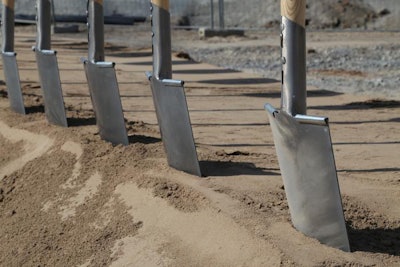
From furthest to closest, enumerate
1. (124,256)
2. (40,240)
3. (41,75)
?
(41,75) → (40,240) → (124,256)

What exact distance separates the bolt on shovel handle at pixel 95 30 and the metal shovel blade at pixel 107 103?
21cm

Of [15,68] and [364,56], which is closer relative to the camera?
[15,68]

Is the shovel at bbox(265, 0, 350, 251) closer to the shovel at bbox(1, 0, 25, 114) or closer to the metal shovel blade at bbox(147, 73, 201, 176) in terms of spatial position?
the metal shovel blade at bbox(147, 73, 201, 176)

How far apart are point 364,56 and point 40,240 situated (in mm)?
10320

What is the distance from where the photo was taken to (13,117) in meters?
8.20

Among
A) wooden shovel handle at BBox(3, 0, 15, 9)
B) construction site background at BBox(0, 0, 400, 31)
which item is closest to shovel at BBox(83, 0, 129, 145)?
wooden shovel handle at BBox(3, 0, 15, 9)

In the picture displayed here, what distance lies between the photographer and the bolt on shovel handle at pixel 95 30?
693 centimetres

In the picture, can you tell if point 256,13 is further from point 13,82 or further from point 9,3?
point 13,82

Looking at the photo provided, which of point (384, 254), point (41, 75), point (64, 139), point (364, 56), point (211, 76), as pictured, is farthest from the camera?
point (364, 56)

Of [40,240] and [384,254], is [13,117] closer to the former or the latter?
[40,240]

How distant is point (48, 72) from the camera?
7.63m

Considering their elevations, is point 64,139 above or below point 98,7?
below

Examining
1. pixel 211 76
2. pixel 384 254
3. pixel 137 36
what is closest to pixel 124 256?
pixel 384 254

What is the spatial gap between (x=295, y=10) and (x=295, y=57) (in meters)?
0.23
